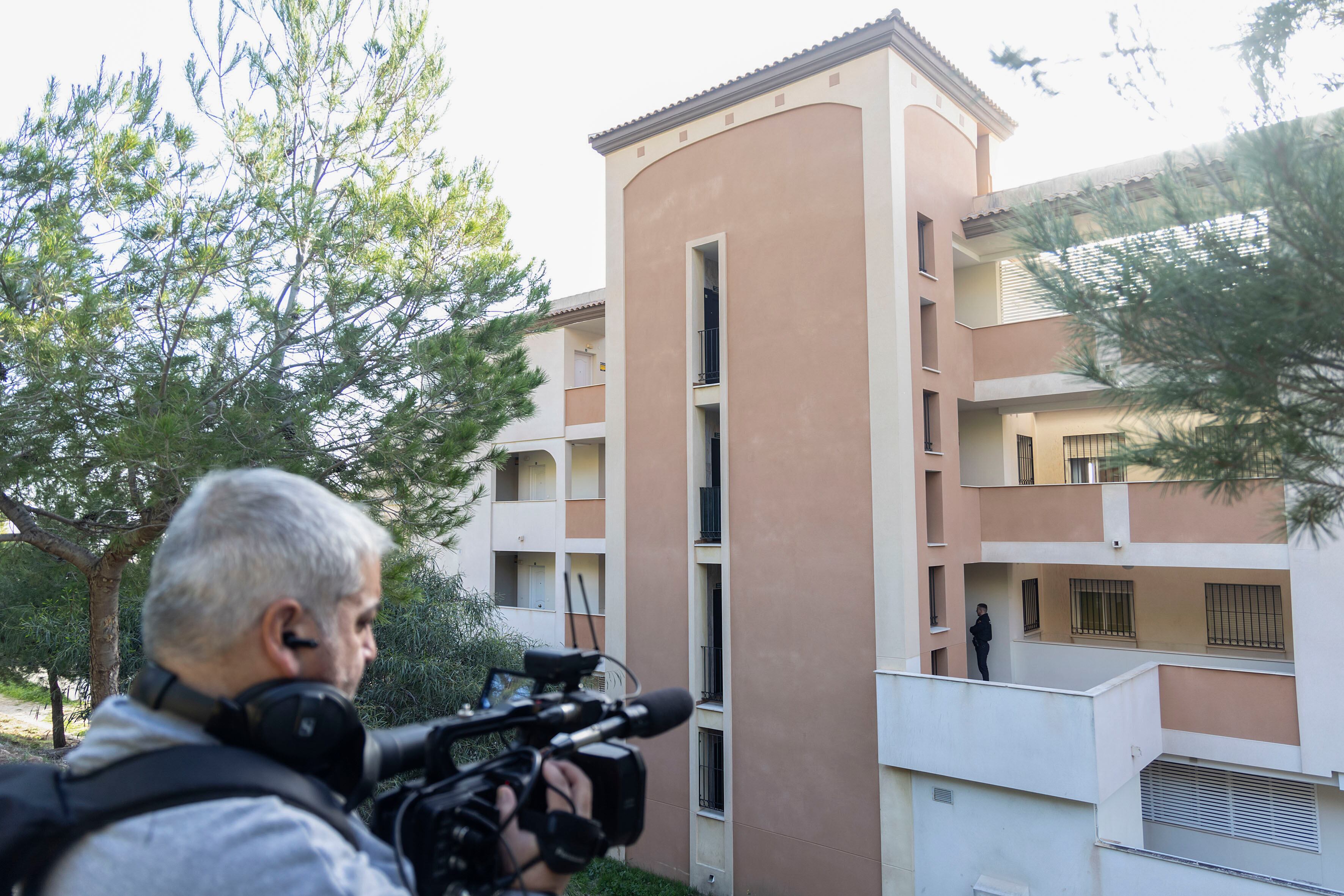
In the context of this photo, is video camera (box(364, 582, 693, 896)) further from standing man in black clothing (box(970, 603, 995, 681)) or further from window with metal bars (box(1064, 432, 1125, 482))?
window with metal bars (box(1064, 432, 1125, 482))

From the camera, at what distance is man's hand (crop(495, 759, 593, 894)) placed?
1.37 m

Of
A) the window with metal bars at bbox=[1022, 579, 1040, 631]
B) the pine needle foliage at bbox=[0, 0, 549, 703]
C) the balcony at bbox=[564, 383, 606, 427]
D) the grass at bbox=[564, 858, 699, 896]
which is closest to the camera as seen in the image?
the pine needle foliage at bbox=[0, 0, 549, 703]

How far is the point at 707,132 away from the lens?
1309 centimetres

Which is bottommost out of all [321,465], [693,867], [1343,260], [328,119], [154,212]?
[693,867]

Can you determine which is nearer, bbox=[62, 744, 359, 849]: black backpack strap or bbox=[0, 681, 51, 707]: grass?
bbox=[62, 744, 359, 849]: black backpack strap

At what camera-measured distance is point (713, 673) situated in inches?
504

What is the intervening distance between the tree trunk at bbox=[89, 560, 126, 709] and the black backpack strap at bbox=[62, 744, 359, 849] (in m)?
Answer: 8.01

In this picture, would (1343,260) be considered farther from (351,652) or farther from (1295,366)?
(351,652)

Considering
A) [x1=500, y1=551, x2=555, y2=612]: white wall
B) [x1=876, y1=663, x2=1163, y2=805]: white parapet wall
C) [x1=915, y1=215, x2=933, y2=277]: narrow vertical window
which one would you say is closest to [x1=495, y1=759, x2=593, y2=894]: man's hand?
[x1=876, y1=663, x2=1163, y2=805]: white parapet wall

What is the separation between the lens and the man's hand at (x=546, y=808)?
1.37 meters

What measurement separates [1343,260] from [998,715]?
7370 millimetres

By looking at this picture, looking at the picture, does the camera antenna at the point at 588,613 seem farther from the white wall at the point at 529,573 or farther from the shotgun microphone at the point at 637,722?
the white wall at the point at 529,573

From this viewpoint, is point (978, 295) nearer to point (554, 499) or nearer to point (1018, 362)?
point (1018, 362)

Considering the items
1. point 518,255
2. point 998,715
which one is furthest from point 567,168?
point 998,715
